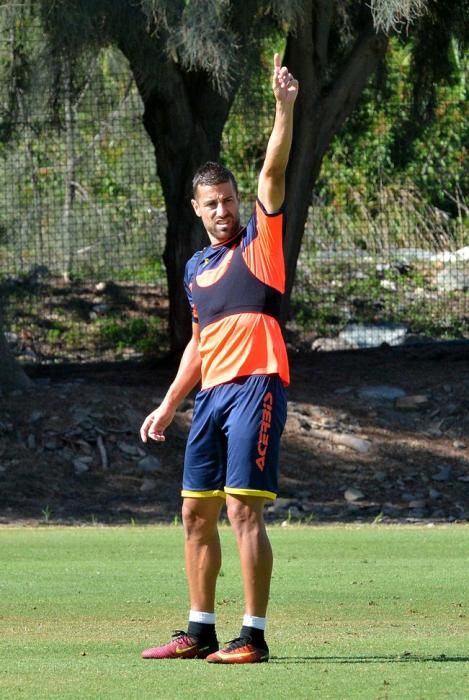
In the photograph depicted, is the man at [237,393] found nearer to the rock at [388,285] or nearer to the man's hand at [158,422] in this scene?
the man's hand at [158,422]

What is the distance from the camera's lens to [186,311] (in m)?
16.9

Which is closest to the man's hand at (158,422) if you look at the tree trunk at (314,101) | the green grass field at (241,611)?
the green grass field at (241,611)

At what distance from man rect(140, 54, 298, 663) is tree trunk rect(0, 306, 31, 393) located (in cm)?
996

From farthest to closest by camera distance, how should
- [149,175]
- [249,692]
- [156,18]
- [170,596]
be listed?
1. [149,175]
2. [156,18]
3. [170,596]
4. [249,692]

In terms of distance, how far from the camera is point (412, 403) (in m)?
16.5

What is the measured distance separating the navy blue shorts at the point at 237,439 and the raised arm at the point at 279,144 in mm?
757

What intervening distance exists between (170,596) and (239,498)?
2.35 metres

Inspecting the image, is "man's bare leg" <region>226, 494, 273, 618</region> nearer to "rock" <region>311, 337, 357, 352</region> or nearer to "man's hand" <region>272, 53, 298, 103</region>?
"man's hand" <region>272, 53, 298, 103</region>

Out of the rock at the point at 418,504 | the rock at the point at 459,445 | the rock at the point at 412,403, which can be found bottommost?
the rock at the point at 418,504

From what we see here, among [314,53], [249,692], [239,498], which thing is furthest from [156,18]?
[249,692]

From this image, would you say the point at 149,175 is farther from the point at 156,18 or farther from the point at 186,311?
the point at 156,18

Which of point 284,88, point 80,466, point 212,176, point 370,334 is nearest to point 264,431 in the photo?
point 212,176

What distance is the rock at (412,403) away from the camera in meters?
16.5

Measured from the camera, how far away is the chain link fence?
1784cm
